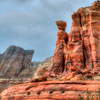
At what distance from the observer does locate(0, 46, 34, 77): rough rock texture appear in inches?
1800

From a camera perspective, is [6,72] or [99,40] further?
[6,72]

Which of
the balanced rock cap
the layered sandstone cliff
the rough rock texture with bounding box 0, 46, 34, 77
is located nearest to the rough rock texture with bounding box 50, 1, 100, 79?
the layered sandstone cliff

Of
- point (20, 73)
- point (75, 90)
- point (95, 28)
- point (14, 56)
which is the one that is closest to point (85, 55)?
point (95, 28)

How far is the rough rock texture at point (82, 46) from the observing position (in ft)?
74.5

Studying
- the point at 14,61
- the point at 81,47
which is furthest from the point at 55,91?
the point at 14,61

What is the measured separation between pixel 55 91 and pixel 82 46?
55.1 ft

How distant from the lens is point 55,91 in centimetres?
862

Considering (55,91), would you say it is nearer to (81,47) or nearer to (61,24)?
(81,47)

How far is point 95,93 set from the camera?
735 cm

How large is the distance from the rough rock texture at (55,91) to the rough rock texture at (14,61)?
36.7 metres

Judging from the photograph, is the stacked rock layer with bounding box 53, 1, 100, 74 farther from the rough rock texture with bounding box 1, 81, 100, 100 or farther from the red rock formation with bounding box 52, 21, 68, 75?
the rough rock texture with bounding box 1, 81, 100, 100

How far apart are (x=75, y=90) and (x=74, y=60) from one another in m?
15.8

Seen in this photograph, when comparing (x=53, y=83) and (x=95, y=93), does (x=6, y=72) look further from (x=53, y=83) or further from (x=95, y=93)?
(x=95, y=93)

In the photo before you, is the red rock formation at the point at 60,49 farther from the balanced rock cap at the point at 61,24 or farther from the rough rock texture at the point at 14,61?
the rough rock texture at the point at 14,61
